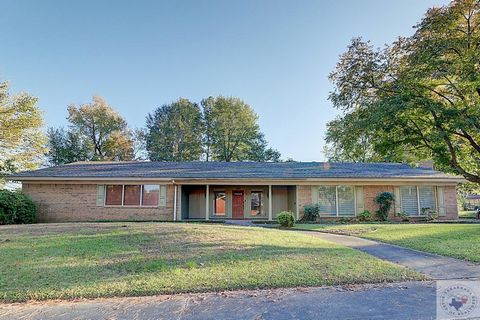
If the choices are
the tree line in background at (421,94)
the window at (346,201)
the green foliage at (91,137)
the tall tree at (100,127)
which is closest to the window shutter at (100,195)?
the tree line in background at (421,94)

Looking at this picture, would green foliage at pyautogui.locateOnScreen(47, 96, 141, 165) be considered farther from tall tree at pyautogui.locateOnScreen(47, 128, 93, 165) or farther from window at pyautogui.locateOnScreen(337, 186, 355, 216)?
window at pyautogui.locateOnScreen(337, 186, 355, 216)

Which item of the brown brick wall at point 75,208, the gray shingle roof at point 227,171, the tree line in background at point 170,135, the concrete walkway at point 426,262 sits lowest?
the concrete walkway at point 426,262

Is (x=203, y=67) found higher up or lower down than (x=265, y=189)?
higher up

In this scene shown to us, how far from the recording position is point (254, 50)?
17.5 m

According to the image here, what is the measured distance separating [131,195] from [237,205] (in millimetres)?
6658

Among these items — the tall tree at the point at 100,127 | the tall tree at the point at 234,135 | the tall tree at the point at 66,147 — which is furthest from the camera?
the tall tree at the point at 234,135

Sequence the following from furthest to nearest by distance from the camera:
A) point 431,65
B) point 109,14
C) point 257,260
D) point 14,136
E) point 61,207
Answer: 1. point 14,136
2. point 61,207
3. point 109,14
4. point 431,65
5. point 257,260

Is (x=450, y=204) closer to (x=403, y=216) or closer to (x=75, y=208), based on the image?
(x=403, y=216)

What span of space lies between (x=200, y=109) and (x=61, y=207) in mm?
25152

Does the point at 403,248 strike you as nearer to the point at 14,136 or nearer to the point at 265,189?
the point at 265,189

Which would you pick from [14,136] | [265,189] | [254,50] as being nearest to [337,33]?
[254,50]

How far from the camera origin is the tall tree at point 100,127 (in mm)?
36312

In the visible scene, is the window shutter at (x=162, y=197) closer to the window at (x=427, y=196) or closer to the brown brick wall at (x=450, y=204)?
the window at (x=427, y=196)

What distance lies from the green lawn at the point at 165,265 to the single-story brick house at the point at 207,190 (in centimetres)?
825
